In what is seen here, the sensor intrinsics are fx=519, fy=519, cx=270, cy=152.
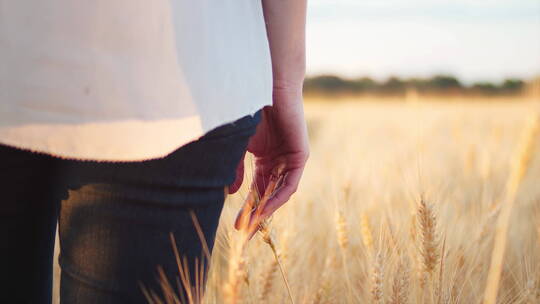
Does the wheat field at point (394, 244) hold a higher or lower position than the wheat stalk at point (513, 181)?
lower

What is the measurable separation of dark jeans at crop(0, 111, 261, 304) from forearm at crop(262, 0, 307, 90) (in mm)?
114

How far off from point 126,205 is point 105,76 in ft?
0.41

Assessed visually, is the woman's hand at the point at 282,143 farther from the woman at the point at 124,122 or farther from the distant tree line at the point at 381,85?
the distant tree line at the point at 381,85

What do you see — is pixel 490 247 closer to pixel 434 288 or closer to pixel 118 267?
pixel 434 288

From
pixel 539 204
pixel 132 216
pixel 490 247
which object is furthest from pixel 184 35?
pixel 539 204

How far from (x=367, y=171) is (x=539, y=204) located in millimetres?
890

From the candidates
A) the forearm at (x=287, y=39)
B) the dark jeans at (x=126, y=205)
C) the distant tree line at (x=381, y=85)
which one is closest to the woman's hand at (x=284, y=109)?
the forearm at (x=287, y=39)

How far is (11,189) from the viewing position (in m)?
0.56

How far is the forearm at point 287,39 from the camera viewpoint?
623 millimetres

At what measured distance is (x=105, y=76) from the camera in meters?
0.45

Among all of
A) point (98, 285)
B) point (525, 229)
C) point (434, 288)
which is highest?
point (98, 285)

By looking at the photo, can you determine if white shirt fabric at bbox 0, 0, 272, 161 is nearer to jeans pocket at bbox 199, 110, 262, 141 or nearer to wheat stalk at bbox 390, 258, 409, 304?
jeans pocket at bbox 199, 110, 262, 141

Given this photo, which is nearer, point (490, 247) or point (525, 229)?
point (490, 247)

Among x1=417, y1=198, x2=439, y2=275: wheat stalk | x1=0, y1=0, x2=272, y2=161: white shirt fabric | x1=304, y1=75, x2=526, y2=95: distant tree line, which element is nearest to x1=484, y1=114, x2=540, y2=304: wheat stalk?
x1=417, y1=198, x2=439, y2=275: wheat stalk
